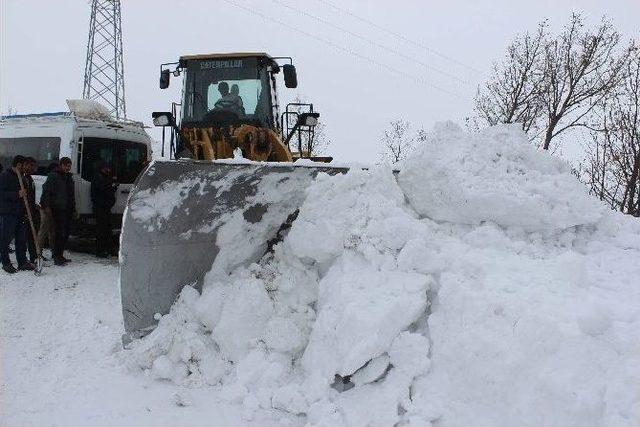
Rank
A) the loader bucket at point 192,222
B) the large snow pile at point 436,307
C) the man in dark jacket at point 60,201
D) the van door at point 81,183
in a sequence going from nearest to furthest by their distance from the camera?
the large snow pile at point 436,307 → the loader bucket at point 192,222 → the man in dark jacket at point 60,201 → the van door at point 81,183

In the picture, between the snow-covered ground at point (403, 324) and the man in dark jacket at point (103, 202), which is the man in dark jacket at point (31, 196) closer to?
the man in dark jacket at point (103, 202)

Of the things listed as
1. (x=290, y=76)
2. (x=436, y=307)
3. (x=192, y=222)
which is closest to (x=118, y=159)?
(x=290, y=76)

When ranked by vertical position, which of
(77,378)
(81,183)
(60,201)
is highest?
(81,183)

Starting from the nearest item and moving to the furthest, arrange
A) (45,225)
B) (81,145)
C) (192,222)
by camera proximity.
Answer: (192,222), (45,225), (81,145)

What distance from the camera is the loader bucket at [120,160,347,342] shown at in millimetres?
3529

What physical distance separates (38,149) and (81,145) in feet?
2.74

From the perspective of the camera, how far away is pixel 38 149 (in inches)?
287

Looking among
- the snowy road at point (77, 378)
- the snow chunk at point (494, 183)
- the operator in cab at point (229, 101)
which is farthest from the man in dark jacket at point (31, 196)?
the snow chunk at point (494, 183)

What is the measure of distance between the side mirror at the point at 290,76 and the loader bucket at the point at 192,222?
2540mm

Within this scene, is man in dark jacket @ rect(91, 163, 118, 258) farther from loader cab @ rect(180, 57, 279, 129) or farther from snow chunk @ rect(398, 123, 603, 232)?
snow chunk @ rect(398, 123, 603, 232)

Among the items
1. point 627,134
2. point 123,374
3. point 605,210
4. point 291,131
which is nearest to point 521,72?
point 627,134

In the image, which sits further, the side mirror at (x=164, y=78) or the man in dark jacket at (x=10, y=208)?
the side mirror at (x=164, y=78)

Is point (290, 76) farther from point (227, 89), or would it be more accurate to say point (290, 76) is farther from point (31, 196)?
point (31, 196)

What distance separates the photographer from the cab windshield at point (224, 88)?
18.6ft
